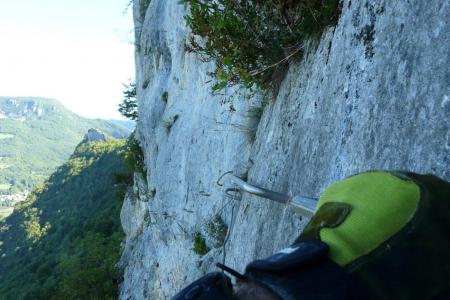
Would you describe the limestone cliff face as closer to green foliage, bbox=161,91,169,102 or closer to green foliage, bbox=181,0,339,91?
green foliage, bbox=181,0,339,91

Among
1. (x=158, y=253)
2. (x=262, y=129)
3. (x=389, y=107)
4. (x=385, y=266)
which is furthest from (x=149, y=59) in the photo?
(x=385, y=266)

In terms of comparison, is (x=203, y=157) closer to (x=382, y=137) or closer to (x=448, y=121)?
(x=382, y=137)

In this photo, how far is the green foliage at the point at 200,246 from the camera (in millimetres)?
9773

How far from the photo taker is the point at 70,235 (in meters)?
64.8

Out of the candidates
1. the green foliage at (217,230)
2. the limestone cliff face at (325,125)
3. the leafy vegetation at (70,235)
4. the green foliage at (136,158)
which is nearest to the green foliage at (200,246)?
the limestone cliff face at (325,125)

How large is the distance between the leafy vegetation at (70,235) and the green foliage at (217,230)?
610 inches

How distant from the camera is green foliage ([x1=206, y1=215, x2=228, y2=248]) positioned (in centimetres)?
834

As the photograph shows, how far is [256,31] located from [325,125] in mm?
1996

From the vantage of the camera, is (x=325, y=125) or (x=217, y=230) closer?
(x=325, y=125)

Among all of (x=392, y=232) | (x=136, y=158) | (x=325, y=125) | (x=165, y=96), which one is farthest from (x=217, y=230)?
(x=136, y=158)

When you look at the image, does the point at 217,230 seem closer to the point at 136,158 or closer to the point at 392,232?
the point at 392,232

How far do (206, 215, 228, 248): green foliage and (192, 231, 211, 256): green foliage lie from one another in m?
0.96

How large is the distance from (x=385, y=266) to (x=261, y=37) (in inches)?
173

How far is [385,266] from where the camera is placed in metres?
1.54
